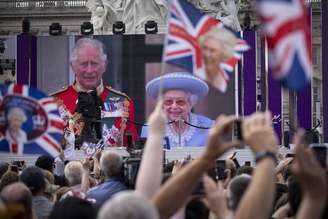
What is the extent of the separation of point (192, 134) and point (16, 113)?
21564 mm

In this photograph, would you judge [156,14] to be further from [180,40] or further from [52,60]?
[180,40]

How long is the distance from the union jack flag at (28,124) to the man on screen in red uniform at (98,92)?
858 inches

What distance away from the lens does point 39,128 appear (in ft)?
21.9

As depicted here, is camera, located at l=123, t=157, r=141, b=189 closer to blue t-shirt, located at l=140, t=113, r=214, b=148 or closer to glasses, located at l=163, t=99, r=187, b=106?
blue t-shirt, located at l=140, t=113, r=214, b=148

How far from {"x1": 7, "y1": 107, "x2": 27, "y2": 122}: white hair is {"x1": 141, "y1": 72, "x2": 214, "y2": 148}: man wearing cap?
20750 mm

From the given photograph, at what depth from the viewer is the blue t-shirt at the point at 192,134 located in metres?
27.4

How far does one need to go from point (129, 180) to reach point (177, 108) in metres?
19.8

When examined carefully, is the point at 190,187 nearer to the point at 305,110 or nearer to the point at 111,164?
the point at 111,164

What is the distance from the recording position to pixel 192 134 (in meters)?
28.1

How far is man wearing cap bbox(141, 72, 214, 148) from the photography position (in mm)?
27734

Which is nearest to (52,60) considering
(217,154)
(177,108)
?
(177,108)

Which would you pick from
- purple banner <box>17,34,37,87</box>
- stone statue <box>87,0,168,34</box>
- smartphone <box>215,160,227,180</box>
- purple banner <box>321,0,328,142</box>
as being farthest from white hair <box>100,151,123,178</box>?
stone statue <box>87,0,168,34</box>

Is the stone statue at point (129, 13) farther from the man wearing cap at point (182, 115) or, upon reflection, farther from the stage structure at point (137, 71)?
the man wearing cap at point (182, 115)

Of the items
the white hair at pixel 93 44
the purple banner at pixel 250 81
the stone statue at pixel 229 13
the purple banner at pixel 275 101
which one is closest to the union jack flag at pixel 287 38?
the purple banner at pixel 275 101
